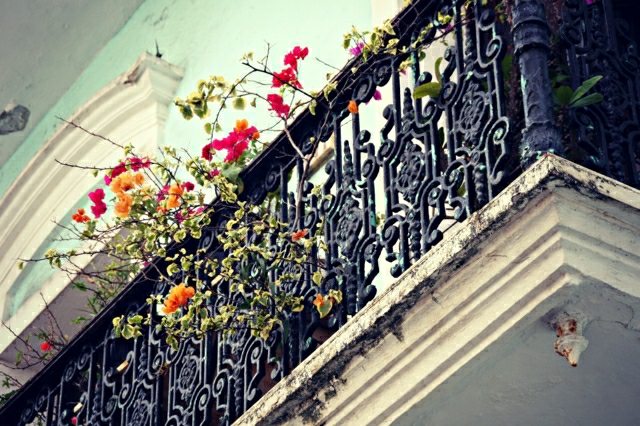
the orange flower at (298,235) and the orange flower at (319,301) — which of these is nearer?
the orange flower at (319,301)

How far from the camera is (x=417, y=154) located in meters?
4.62

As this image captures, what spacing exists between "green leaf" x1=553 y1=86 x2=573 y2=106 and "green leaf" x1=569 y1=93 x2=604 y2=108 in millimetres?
30

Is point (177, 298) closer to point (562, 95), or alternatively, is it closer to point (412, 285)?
point (412, 285)

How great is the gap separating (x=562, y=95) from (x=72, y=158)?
16.5 ft

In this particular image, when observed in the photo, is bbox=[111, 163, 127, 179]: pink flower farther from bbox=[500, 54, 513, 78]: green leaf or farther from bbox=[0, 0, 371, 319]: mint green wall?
bbox=[500, 54, 513, 78]: green leaf

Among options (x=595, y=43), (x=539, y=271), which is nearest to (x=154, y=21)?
(x=595, y=43)

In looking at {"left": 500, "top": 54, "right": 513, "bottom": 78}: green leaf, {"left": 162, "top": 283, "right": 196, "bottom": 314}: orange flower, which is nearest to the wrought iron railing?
{"left": 500, "top": 54, "right": 513, "bottom": 78}: green leaf

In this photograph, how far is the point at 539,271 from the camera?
157 inches

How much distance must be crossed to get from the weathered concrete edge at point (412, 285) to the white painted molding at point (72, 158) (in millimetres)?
3714

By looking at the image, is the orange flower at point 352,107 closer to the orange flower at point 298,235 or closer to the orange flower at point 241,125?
the orange flower at point 298,235

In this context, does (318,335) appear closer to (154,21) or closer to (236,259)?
(236,259)

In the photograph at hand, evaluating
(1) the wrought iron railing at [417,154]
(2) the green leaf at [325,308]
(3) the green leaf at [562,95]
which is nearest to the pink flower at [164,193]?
(1) the wrought iron railing at [417,154]

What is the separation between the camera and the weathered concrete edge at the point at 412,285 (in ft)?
13.0

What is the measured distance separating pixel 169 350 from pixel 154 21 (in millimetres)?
3600
